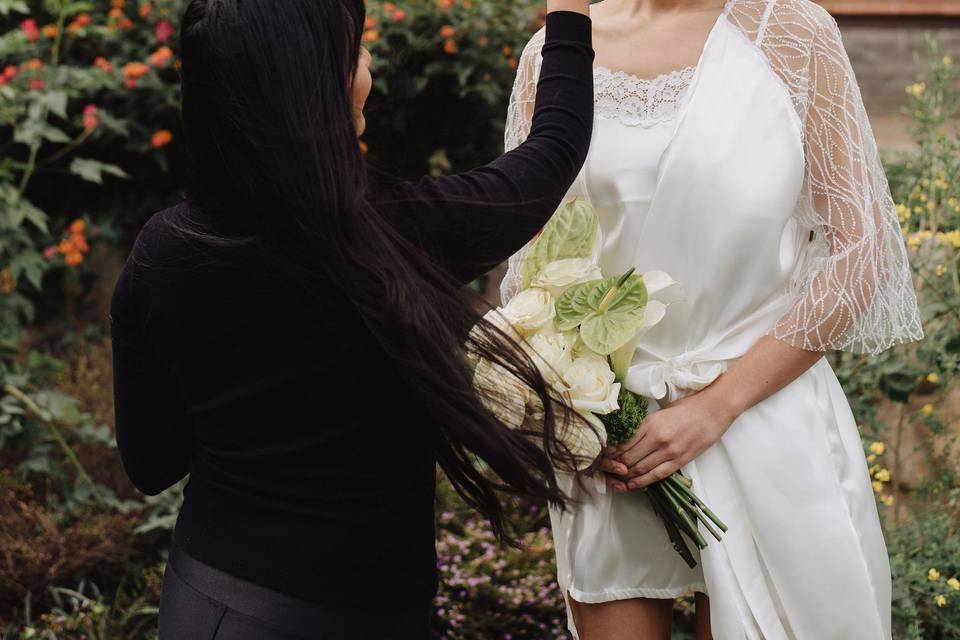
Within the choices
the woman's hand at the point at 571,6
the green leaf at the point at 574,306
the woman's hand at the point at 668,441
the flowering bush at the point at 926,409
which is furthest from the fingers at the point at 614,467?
the flowering bush at the point at 926,409

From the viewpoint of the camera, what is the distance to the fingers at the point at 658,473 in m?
1.54

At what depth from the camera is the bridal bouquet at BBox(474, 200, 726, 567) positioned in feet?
4.59

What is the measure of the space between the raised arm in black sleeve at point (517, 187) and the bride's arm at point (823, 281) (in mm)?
405

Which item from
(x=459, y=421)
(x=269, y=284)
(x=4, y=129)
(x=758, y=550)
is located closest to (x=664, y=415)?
(x=758, y=550)

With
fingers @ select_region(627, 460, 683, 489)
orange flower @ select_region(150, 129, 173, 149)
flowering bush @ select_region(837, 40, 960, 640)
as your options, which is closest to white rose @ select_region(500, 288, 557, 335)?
fingers @ select_region(627, 460, 683, 489)

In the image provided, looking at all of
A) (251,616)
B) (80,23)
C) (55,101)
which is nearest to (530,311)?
(251,616)

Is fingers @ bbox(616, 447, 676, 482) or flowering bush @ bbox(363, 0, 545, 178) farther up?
flowering bush @ bbox(363, 0, 545, 178)

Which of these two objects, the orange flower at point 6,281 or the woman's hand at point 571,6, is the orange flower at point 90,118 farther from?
the woman's hand at point 571,6

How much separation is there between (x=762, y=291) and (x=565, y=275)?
333 millimetres

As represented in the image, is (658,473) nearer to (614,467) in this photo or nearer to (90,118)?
(614,467)

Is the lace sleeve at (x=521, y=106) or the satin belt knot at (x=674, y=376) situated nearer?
the satin belt knot at (x=674, y=376)

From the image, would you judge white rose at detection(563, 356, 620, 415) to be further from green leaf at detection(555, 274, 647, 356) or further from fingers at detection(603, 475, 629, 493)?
fingers at detection(603, 475, 629, 493)

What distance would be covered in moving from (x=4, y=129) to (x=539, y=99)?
3097mm

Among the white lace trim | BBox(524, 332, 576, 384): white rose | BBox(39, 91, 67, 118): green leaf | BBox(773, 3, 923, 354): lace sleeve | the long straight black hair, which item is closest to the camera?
the long straight black hair
